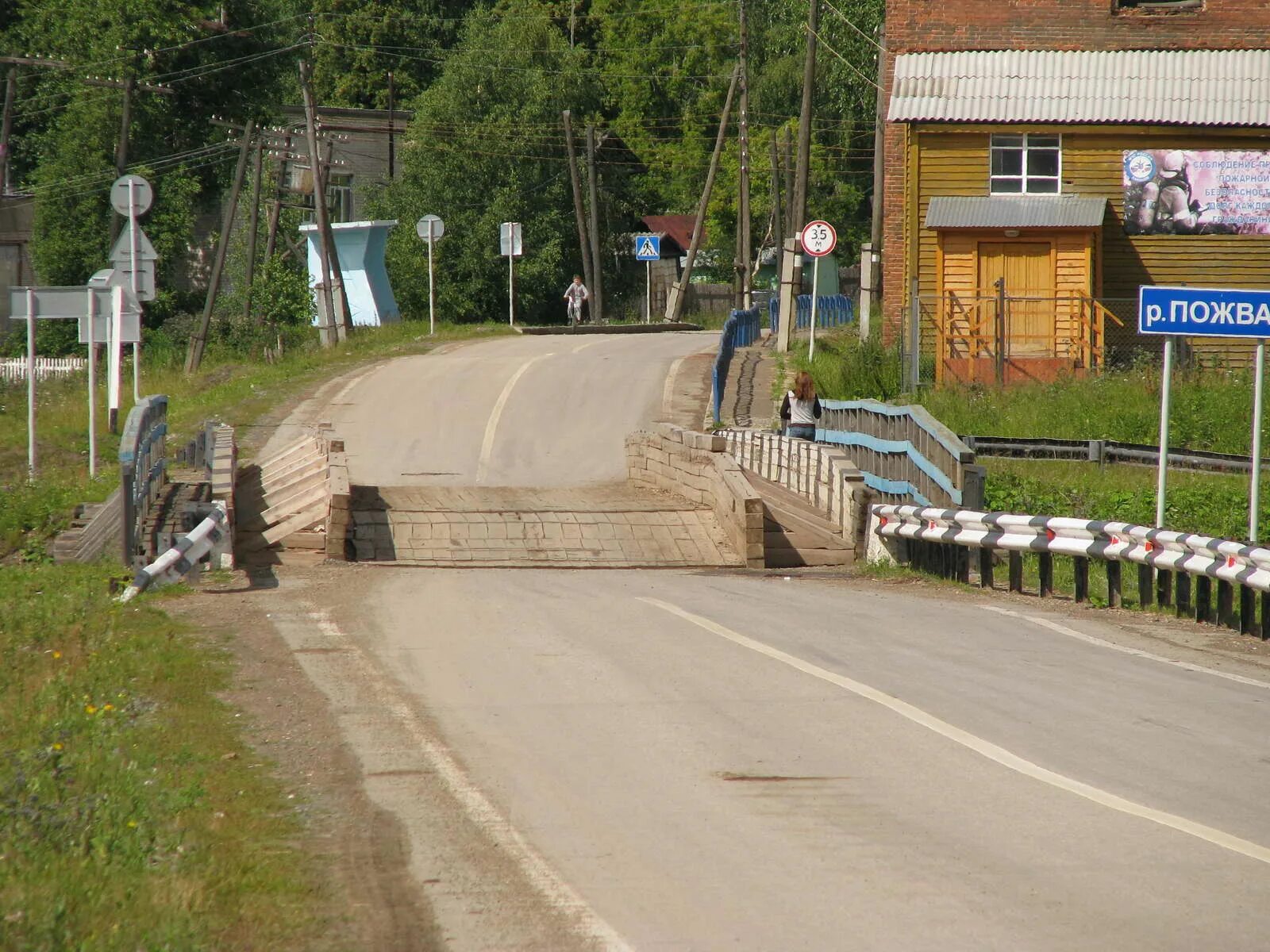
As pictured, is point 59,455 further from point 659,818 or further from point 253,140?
point 253,140

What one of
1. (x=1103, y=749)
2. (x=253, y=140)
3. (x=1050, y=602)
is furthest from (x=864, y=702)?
(x=253, y=140)

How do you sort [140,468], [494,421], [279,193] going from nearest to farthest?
[140,468] < [494,421] < [279,193]

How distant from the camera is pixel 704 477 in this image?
19.0 m

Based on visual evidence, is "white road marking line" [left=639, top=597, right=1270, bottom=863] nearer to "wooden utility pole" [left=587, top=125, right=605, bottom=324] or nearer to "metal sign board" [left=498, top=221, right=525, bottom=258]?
"metal sign board" [left=498, top=221, right=525, bottom=258]

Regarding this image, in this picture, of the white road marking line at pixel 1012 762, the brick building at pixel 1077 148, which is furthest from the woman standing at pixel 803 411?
the white road marking line at pixel 1012 762

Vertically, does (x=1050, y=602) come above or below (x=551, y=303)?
below

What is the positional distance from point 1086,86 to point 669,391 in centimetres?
1040

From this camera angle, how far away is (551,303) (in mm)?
66375

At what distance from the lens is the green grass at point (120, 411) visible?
1906 cm

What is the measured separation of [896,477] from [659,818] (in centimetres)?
1324

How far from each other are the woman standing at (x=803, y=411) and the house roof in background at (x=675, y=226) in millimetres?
58757

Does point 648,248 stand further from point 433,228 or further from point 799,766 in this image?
point 799,766

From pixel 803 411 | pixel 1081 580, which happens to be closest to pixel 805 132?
pixel 803 411

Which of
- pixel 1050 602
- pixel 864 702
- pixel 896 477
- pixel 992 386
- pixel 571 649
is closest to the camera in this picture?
pixel 864 702
